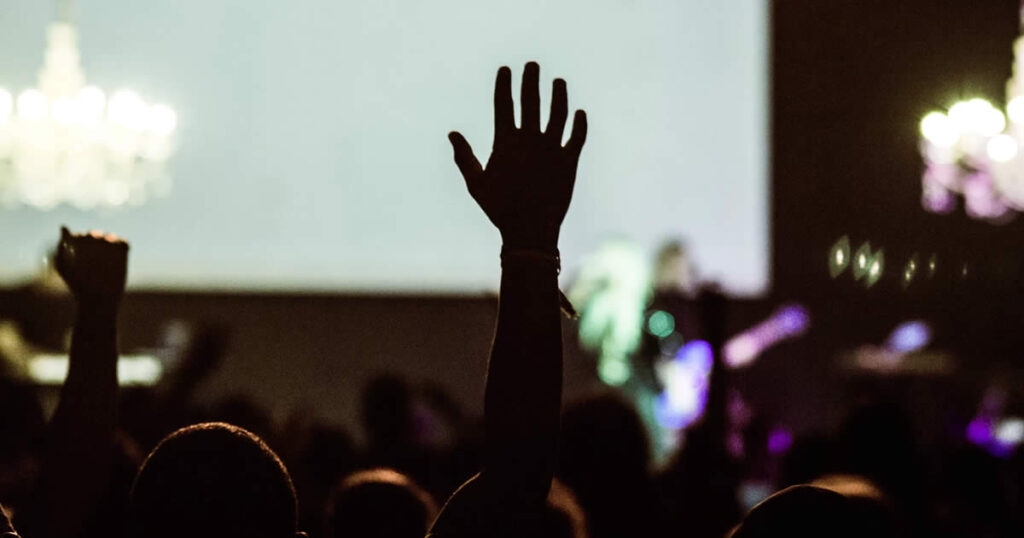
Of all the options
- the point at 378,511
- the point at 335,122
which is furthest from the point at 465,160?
the point at 335,122

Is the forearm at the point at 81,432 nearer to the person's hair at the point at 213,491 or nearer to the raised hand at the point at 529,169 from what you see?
the person's hair at the point at 213,491

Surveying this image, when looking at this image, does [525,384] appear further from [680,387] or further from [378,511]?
[680,387]

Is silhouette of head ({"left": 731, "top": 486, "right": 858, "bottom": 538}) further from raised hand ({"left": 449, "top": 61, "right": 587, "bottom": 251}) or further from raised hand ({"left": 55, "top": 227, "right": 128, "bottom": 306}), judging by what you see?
raised hand ({"left": 55, "top": 227, "right": 128, "bottom": 306})

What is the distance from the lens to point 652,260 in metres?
7.51

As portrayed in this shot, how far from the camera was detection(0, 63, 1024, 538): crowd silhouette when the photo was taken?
1209 millimetres

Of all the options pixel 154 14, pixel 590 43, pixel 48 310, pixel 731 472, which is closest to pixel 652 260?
pixel 590 43

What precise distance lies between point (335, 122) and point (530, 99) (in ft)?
19.3

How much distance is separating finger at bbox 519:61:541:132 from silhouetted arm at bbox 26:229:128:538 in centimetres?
90

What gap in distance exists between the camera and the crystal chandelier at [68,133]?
5246 mm

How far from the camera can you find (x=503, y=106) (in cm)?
123

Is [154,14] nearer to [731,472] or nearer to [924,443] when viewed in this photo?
[731,472]

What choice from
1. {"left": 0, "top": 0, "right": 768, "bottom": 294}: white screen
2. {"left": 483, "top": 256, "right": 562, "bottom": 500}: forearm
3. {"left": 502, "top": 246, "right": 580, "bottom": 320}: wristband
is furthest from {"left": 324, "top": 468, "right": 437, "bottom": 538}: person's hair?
{"left": 0, "top": 0, "right": 768, "bottom": 294}: white screen

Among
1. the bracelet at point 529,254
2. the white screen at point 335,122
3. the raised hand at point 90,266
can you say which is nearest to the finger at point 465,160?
the bracelet at point 529,254

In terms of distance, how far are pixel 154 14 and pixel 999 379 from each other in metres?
7.84
